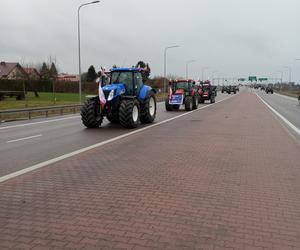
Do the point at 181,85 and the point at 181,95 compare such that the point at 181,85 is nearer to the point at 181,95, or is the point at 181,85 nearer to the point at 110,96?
the point at 181,95

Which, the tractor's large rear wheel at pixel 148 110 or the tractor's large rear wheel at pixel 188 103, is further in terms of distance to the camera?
the tractor's large rear wheel at pixel 188 103

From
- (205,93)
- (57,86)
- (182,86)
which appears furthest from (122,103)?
(57,86)

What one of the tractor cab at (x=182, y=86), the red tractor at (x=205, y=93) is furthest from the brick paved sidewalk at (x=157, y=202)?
the red tractor at (x=205, y=93)

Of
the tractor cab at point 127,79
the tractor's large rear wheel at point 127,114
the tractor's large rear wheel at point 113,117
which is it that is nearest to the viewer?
the tractor's large rear wheel at point 127,114

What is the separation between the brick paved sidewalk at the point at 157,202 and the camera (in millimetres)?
5012

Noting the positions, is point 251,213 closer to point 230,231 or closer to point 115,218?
point 230,231

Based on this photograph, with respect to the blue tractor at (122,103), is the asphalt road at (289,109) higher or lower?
lower

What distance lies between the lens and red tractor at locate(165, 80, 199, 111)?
3099 centimetres

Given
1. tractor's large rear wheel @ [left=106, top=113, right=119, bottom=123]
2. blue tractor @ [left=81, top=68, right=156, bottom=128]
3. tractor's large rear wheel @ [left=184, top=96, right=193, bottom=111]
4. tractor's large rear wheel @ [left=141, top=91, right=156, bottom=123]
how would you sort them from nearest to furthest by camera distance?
blue tractor @ [left=81, top=68, right=156, bottom=128], tractor's large rear wheel @ [left=106, top=113, right=119, bottom=123], tractor's large rear wheel @ [left=141, top=91, right=156, bottom=123], tractor's large rear wheel @ [left=184, top=96, right=193, bottom=111]

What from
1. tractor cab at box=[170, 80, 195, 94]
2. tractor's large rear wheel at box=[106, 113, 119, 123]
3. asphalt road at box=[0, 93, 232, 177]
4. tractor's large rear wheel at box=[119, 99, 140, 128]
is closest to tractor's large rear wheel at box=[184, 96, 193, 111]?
tractor cab at box=[170, 80, 195, 94]

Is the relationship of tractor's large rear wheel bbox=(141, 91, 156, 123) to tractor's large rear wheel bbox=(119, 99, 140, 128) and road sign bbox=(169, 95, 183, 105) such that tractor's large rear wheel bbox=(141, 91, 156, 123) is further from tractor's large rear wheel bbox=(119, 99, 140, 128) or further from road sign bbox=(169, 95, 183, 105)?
road sign bbox=(169, 95, 183, 105)

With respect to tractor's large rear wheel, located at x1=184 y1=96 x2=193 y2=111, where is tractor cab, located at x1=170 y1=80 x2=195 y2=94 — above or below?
above

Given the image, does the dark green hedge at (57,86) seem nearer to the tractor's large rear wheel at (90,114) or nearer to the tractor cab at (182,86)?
the tractor cab at (182,86)

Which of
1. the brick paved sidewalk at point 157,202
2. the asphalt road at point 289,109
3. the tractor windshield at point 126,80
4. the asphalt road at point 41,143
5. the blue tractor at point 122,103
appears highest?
the tractor windshield at point 126,80
